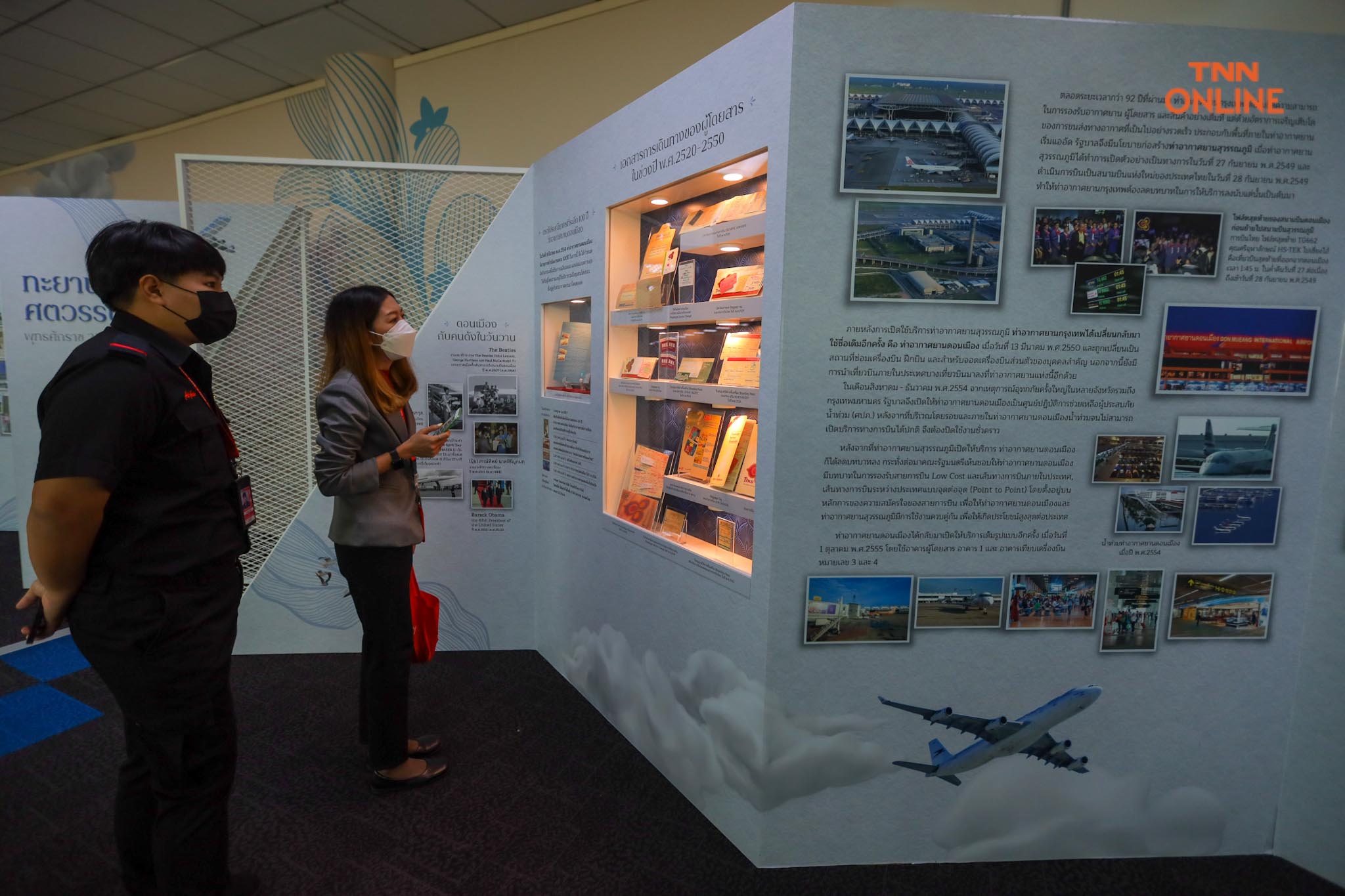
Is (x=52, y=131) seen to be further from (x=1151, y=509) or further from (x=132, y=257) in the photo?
(x=1151, y=509)

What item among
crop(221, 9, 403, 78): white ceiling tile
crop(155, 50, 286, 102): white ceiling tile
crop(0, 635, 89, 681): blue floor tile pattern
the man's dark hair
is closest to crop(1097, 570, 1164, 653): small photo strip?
the man's dark hair

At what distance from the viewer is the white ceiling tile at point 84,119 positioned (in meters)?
A: 7.06

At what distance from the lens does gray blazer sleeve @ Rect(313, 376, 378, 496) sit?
2.04 metres

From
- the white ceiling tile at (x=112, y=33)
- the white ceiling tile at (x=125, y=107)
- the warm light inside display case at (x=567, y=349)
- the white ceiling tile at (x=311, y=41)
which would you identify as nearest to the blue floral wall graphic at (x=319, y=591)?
→ the warm light inside display case at (x=567, y=349)

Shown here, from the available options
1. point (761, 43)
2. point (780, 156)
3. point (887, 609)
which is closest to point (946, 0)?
point (761, 43)

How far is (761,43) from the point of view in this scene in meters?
1.82

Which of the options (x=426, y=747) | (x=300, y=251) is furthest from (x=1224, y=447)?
(x=300, y=251)

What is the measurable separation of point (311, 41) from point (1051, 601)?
6466 mm

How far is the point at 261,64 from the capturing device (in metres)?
5.83

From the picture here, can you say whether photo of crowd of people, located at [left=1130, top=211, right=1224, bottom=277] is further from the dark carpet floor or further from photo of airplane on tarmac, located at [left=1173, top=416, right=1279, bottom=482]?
the dark carpet floor

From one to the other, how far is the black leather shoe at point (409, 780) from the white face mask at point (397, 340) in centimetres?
150

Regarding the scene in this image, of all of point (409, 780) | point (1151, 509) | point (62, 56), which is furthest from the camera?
point (62, 56)

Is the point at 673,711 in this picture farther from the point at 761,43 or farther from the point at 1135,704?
the point at 761,43

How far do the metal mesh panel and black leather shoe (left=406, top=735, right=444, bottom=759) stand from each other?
5.19 ft
